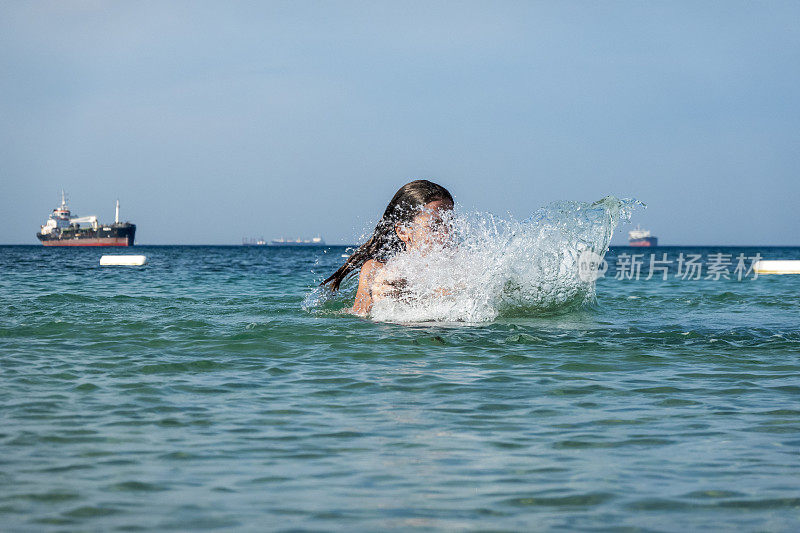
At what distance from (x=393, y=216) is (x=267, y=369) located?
111 inches

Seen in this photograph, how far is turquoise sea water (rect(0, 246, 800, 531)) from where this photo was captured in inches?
110

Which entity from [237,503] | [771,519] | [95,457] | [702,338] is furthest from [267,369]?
[702,338]

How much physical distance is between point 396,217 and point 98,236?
106458 millimetres

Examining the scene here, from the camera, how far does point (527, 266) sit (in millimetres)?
9867

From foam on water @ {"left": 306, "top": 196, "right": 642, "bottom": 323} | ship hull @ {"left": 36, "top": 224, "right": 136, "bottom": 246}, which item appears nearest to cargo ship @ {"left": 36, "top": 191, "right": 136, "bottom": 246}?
ship hull @ {"left": 36, "top": 224, "right": 136, "bottom": 246}

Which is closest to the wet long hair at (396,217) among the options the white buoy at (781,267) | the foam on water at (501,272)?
the foam on water at (501,272)

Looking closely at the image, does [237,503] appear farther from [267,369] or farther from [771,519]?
[267,369]

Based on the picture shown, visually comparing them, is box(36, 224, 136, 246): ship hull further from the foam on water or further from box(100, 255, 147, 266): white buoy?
the foam on water

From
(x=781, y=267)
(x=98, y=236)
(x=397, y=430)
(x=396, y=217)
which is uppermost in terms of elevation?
(x=396, y=217)

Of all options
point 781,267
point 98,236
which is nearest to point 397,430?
point 781,267

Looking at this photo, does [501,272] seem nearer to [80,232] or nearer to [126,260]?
[126,260]

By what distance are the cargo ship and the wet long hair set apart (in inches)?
4113

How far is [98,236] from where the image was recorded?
348 feet

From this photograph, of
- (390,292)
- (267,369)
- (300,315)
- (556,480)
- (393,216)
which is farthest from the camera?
(300,315)
